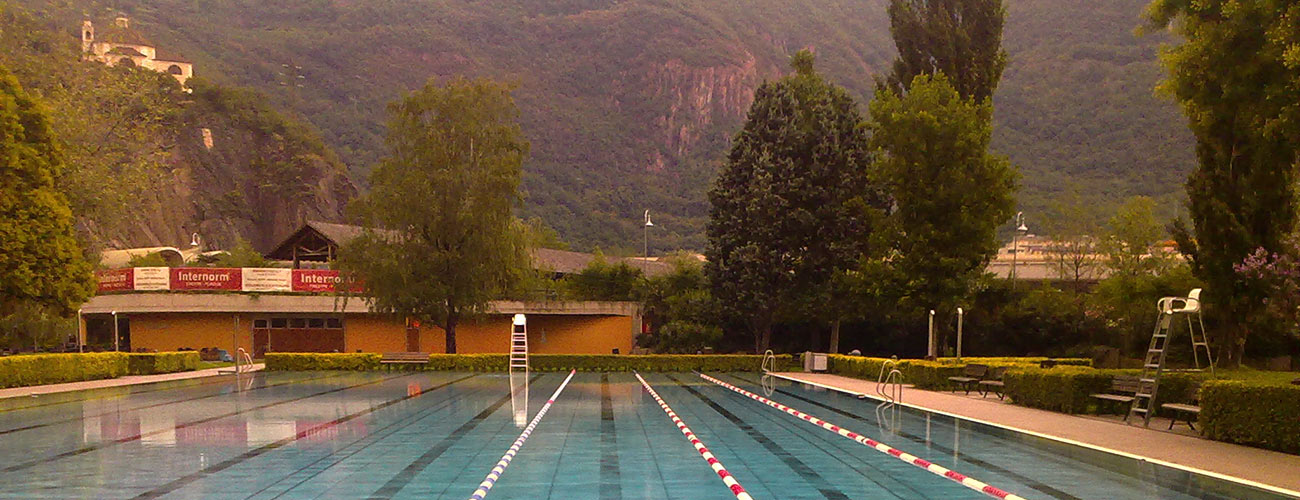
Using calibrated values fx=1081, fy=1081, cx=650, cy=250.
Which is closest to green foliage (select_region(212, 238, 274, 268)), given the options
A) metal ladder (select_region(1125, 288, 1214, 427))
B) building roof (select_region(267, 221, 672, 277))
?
building roof (select_region(267, 221, 672, 277))

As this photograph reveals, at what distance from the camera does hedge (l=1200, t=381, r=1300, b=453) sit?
588 inches

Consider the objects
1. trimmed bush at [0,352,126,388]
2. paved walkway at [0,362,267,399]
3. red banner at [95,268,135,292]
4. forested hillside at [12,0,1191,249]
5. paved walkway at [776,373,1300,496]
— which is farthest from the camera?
forested hillside at [12,0,1191,249]

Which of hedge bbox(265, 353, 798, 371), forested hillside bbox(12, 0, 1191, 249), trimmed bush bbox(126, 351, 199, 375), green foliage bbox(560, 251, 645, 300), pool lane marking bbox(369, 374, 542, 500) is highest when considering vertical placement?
forested hillside bbox(12, 0, 1191, 249)

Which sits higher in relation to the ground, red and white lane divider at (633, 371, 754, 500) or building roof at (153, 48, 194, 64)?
building roof at (153, 48, 194, 64)

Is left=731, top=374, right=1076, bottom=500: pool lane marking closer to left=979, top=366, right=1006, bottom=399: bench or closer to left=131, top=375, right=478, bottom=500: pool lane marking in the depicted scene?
left=979, top=366, right=1006, bottom=399: bench

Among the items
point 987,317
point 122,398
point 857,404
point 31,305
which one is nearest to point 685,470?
point 857,404

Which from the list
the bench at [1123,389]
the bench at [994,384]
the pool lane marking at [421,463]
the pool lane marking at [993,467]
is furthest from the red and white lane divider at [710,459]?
the bench at [994,384]

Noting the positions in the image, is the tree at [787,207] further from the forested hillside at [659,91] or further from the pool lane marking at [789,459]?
the forested hillside at [659,91]

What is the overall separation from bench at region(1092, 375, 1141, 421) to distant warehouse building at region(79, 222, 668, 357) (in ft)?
111

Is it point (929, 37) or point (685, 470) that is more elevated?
point (929, 37)

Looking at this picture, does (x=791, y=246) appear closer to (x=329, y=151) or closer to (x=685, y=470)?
(x=685, y=470)

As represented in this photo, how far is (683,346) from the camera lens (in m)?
54.0

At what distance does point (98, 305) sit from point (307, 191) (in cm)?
7076

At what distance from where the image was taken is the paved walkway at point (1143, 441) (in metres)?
13.0
